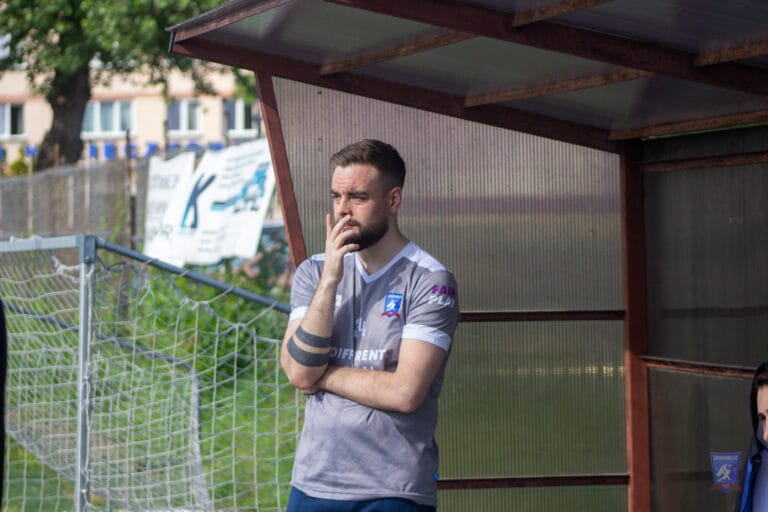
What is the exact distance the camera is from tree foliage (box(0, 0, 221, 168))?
59.8ft

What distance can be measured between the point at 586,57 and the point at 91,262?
318 centimetres

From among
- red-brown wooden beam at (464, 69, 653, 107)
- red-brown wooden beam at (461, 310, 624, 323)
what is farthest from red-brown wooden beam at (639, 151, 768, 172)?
red-brown wooden beam at (464, 69, 653, 107)

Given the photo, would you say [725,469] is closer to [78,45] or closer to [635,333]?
[635,333]

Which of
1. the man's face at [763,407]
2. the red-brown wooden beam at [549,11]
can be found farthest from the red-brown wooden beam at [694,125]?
the red-brown wooden beam at [549,11]

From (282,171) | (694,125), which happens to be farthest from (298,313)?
(694,125)

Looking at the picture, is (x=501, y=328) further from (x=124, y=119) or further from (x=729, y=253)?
(x=124, y=119)

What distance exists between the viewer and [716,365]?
5680mm

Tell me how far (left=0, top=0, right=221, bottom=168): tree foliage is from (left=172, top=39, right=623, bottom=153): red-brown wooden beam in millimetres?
11747

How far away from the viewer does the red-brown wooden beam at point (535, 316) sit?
19.5 feet

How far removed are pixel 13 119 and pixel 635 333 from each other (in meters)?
46.5

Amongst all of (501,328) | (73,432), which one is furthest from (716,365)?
(73,432)

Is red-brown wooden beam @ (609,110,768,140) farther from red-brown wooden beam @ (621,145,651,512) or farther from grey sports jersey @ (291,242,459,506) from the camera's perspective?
grey sports jersey @ (291,242,459,506)

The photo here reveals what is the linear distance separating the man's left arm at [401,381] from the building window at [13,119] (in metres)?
47.6

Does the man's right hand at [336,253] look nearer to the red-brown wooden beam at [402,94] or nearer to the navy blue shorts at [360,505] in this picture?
the navy blue shorts at [360,505]
